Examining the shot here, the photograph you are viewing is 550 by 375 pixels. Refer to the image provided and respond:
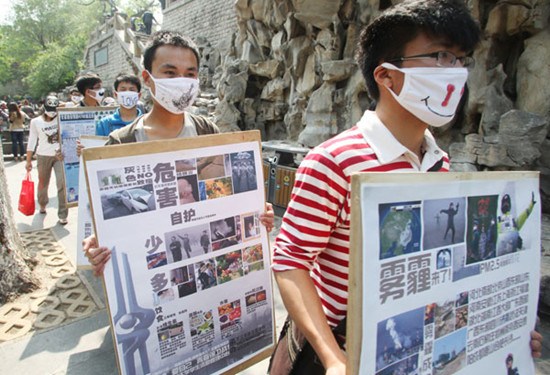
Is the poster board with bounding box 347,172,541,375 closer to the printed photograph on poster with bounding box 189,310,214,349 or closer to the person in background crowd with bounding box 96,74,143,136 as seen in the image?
the printed photograph on poster with bounding box 189,310,214,349

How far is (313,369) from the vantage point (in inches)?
42.7

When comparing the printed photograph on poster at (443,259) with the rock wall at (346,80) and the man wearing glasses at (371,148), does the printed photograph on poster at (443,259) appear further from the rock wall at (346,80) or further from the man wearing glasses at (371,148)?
the rock wall at (346,80)

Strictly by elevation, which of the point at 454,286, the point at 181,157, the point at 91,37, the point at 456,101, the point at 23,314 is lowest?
the point at 23,314

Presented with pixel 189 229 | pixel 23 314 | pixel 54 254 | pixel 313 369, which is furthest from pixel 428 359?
pixel 54 254

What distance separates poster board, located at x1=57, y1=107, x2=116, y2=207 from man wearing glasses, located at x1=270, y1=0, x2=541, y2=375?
3485 mm

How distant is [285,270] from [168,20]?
26.6 m

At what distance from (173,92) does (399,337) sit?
1.54m

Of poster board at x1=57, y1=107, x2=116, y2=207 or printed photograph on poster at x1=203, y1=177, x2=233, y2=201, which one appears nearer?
printed photograph on poster at x1=203, y1=177, x2=233, y2=201

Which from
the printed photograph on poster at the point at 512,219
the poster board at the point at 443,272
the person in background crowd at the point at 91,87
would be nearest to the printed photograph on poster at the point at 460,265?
the poster board at the point at 443,272

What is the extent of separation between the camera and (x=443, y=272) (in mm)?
912

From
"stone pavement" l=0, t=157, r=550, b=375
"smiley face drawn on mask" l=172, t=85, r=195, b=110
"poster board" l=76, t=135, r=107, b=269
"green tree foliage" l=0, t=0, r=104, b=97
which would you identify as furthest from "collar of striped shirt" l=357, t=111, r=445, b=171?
"green tree foliage" l=0, t=0, r=104, b=97

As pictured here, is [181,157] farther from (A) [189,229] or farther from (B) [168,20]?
(B) [168,20]

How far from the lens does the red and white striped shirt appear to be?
98 centimetres

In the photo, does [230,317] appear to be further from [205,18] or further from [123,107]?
[205,18]
